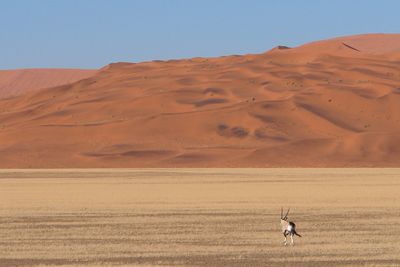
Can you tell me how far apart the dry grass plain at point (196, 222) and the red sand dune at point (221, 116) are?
2295 cm

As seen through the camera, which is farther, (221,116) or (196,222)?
(221,116)

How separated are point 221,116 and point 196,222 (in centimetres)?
6199

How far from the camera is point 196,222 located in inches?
1137

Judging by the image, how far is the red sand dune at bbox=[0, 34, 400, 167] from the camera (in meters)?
76.2

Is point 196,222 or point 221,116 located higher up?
point 221,116

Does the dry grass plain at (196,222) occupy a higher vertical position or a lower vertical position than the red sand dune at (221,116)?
lower

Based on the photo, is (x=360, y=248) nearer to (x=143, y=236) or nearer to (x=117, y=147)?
(x=143, y=236)

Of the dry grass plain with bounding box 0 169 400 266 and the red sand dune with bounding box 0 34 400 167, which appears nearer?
the dry grass plain with bounding box 0 169 400 266

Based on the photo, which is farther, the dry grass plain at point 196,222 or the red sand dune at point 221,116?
the red sand dune at point 221,116

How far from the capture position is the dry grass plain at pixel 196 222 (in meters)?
21.2

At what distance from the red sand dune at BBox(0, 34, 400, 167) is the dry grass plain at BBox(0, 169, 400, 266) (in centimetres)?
2295

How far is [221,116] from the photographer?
90.8 m

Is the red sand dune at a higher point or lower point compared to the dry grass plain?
higher

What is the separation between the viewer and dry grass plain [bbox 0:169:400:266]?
21250 millimetres
